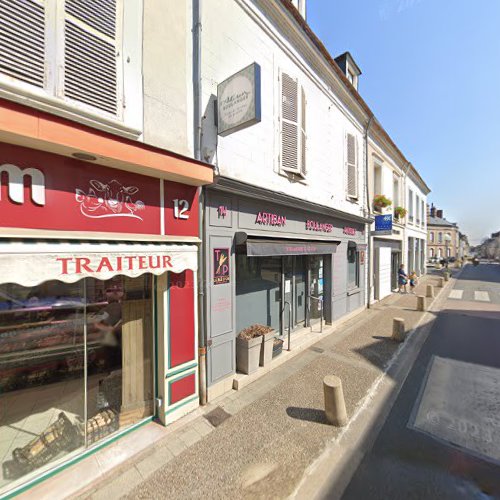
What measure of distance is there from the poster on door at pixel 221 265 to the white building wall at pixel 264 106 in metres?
1.53

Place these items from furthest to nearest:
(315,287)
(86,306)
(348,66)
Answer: (348,66) < (315,287) < (86,306)

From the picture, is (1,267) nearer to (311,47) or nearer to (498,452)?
(498,452)

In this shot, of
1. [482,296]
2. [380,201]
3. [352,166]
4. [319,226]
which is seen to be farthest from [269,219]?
[482,296]

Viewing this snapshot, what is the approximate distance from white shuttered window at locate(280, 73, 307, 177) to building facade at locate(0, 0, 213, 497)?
8.84ft

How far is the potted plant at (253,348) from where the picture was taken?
514cm

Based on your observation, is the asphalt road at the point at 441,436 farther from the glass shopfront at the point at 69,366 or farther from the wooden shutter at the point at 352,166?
the wooden shutter at the point at 352,166

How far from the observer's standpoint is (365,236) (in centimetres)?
1136

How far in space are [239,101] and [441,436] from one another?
599 cm

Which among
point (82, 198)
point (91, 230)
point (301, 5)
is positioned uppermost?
point (301, 5)

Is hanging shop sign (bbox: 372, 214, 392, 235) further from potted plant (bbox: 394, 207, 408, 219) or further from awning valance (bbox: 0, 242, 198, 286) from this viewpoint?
awning valance (bbox: 0, 242, 198, 286)

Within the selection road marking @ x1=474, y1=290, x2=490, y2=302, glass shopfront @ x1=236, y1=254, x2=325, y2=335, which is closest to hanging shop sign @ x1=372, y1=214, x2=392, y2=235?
glass shopfront @ x1=236, y1=254, x2=325, y2=335

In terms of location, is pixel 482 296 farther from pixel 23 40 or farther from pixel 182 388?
pixel 23 40

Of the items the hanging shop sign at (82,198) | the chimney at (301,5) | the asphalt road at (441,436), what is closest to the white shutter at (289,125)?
the chimney at (301,5)

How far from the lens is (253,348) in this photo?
17.1 feet
